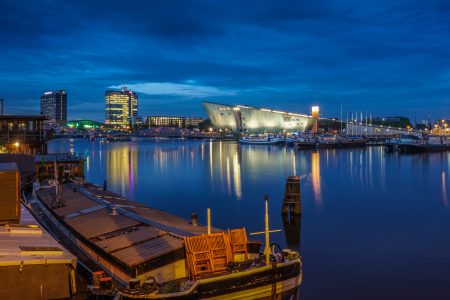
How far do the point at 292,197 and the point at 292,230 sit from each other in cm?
284

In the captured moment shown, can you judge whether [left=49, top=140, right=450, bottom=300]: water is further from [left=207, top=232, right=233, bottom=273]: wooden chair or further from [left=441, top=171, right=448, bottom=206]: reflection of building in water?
[left=207, top=232, right=233, bottom=273]: wooden chair

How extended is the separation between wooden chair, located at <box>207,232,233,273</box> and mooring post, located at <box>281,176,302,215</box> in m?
15.3

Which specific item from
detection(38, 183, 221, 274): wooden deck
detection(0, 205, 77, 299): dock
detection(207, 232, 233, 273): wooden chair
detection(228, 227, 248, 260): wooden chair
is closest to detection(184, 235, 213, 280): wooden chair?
detection(207, 232, 233, 273): wooden chair

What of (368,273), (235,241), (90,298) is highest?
(235,241)

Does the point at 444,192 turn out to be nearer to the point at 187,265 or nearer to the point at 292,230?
the point at 292,230

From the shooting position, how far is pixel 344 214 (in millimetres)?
33094

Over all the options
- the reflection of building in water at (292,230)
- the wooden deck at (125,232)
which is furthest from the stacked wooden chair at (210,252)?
the reflection of building in water at (292,230)

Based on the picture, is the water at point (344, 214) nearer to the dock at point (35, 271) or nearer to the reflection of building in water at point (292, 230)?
the reflection of building in water at point (292, 230)

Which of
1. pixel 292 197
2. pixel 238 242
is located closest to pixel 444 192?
pixel 292 197

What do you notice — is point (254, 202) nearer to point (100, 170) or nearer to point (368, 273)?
point (368, 273)

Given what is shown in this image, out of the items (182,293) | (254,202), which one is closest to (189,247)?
(182,293)

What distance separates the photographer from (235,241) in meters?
13.0

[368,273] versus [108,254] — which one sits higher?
[108,254]

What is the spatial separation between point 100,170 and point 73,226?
54627mm
